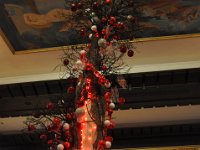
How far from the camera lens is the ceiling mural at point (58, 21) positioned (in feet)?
20.8

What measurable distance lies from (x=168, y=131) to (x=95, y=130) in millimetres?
6729

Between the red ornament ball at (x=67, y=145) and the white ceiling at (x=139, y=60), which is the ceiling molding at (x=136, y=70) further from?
the red ornament ball at (x=67, y=145)

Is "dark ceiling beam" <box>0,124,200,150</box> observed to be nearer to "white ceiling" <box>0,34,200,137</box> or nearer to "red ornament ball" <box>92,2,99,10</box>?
"white ceiling" <box>0,34,200,137</box>

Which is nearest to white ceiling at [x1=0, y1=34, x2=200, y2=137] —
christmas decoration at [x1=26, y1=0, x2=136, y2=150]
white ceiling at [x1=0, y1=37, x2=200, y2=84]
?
white ceiling at [x1=0, y1=37, x2=200, y2=84]

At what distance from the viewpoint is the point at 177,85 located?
25.2ft

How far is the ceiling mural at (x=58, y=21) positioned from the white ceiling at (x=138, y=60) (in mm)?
240

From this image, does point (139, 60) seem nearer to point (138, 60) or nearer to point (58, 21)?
point (138, 60)

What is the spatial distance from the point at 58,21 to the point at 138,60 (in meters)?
1.98

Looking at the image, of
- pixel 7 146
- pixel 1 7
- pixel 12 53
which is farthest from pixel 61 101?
pixel 7 146

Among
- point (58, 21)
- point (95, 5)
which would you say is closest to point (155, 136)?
point (58, 21)

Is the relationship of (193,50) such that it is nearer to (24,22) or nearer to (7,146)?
(24,22)

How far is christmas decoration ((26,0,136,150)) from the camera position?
314 centimetres

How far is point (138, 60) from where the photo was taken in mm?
7703

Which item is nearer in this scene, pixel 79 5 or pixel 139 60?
pixel 79 5
